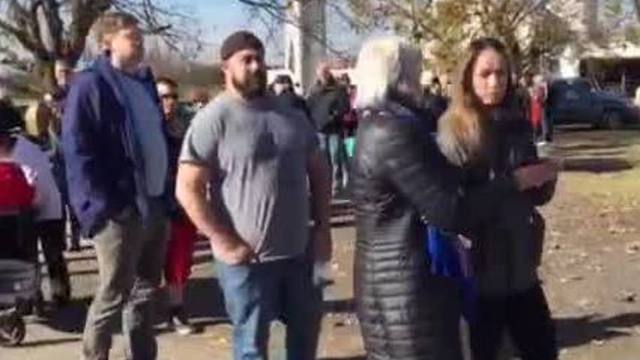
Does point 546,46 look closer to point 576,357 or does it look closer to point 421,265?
point 576,357

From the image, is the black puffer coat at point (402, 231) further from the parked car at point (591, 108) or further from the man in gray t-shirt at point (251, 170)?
the parked car at point (591, 108)

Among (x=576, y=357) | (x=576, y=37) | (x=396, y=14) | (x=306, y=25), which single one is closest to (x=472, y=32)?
(x=396, y=14)

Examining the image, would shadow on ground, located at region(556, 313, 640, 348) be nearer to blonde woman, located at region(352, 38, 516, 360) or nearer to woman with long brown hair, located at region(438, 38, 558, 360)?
woman with long brown hair, located at region(438, 38, 558, 360)

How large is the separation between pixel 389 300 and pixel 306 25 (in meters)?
25.7

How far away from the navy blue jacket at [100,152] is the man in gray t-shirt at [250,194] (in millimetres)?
1248

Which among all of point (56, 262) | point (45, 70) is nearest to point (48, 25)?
point (45, 70)

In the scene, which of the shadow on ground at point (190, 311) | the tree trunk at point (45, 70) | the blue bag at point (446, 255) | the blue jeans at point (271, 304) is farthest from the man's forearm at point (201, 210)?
the tree trunk at point (45, 70)

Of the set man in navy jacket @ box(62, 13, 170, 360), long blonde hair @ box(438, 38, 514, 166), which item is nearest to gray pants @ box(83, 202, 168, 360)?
man in navy jacket @ box(62, 13, 170, 360)

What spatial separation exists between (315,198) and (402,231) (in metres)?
1.45

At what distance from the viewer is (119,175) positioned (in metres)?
6.98

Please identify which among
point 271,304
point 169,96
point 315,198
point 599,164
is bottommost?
point 599,164

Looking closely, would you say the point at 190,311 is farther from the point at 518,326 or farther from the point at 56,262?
the point at 518,326

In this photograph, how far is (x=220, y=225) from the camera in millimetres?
5625

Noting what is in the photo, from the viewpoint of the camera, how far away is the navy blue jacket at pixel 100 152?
6.89 metres
